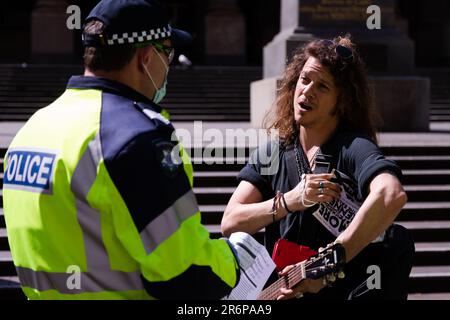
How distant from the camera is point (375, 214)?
2.70 m

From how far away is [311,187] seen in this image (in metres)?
2.79

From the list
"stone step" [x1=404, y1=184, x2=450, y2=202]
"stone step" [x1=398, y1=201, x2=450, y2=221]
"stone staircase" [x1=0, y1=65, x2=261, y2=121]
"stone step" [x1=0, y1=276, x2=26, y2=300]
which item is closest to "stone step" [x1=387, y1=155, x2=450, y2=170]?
"stone step" [x1=404, y1=184, x2=450, y2=202]

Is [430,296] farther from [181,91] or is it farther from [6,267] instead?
[181,91]

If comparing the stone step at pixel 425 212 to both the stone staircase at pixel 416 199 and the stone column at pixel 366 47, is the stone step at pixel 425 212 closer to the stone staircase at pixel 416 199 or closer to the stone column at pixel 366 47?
the stone staircase at pixel 416 199

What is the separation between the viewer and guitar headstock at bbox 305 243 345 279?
8.73ft

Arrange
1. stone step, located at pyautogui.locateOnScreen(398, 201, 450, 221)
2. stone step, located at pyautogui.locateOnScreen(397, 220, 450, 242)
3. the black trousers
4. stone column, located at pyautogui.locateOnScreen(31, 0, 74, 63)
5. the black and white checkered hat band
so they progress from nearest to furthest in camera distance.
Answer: the black and white checkered hat band → the black trousers → stone step, located at pyautogui.locateOnScreen(397, 220, 450, 242) → stone step, located at pyautogui.locateOnScreen(398, 201, 450, 221) → stone column, located at pyautogui.locateOnScreen(31, 0, 74, 63)

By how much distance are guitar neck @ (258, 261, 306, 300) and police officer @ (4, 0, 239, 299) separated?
0.60 meters

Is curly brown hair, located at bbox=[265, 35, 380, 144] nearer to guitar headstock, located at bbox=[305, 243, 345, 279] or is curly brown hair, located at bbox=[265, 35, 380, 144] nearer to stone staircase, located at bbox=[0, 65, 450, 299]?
guitar headstock, located at bbox=[305, 243, 345, 279]

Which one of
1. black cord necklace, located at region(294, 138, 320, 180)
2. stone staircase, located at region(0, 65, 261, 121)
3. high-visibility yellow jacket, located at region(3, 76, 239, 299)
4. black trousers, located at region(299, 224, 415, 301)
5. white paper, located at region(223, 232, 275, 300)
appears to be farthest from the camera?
stone staircase, located at region(0, 65, 261, 121)

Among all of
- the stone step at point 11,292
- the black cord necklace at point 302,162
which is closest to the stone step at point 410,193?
the stone step at point 11,292

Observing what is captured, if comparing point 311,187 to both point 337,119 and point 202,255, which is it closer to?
point 337,119
